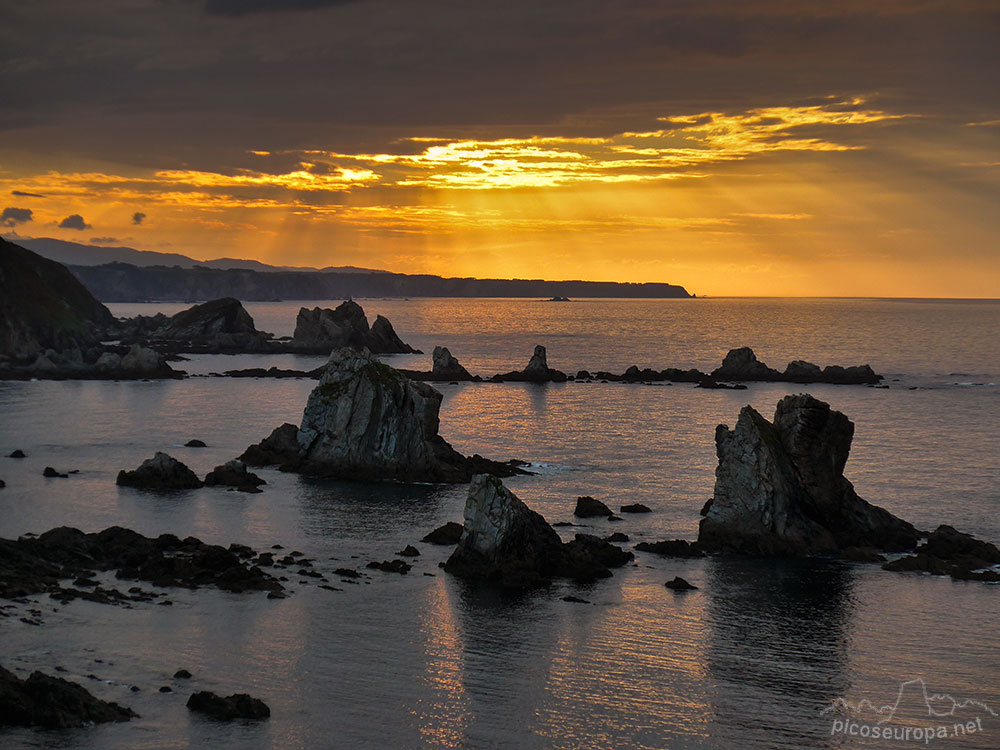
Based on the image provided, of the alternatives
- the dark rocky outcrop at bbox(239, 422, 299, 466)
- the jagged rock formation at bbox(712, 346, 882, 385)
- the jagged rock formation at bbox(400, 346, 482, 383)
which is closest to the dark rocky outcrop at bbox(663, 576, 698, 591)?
the dark rocky outcrop at bbox(239, 422, 299, 466)

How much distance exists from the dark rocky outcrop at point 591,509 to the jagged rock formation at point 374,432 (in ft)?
52.0

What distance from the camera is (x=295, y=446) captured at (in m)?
96.2

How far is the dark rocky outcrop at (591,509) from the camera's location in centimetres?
7281

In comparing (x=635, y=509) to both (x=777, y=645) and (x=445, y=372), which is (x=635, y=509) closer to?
(x=777, y=645)

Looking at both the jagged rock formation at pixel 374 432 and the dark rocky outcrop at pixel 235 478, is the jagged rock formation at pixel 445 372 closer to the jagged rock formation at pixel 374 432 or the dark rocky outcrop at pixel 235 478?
the jagged rock formation at pixel 374 432

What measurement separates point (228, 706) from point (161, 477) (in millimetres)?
46177

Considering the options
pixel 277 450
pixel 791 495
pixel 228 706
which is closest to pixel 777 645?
pixel 791 495

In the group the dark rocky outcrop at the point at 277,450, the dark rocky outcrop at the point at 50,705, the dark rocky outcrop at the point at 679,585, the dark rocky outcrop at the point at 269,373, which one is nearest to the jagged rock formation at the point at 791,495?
the dark rocky outcrop at the point at 679,585

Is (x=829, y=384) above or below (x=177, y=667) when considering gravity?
above

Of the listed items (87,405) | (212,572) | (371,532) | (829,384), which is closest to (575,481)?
(371,532)

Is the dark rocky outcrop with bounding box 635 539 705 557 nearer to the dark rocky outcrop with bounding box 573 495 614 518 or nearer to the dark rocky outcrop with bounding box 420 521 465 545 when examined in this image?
the dark rocky outcrop with bounding box 573 495 614 518

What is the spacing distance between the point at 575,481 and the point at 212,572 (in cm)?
3593

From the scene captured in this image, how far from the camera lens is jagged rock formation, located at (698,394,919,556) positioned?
64438mm

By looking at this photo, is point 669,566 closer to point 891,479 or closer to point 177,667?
point 177,667
